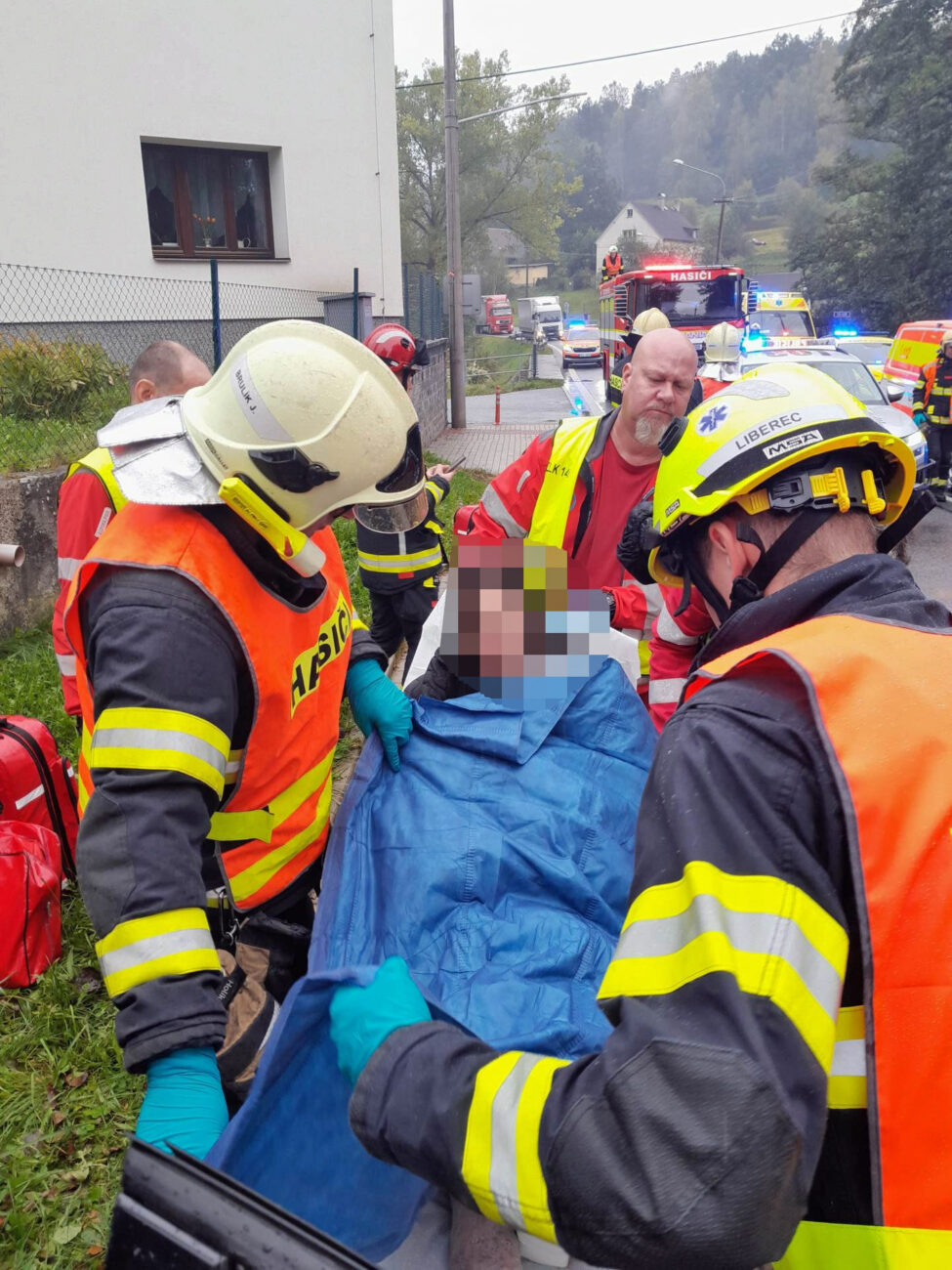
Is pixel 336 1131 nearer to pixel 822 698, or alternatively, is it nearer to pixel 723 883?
pixel 723 883

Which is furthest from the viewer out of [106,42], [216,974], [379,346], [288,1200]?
[106,42]

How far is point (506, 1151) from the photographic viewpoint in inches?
36.2

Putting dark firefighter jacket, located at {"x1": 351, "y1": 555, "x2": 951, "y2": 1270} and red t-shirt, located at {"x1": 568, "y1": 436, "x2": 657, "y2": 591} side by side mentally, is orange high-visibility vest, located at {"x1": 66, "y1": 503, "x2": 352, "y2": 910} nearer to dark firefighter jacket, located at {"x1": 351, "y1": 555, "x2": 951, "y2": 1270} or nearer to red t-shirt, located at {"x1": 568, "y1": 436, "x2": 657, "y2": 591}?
dark firefighter jacket, located at {"x1": 351, "y1": 555, "x2": 951, "y2": 1270}

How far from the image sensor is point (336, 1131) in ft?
4.42

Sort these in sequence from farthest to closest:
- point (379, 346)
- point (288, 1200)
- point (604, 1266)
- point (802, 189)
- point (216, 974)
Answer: point (802, 189)
point (379, 346)
point (216, 974)
point (288, 1200)
point (604, 1266)

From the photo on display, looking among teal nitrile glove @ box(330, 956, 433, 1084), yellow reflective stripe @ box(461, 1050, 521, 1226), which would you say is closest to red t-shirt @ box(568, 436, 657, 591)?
teal nitrile glove @ box(330, 956, 433, 1084)

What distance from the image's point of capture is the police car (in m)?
9.58

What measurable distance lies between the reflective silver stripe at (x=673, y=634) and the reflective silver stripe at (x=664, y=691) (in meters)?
0.12

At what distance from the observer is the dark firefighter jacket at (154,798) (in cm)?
131

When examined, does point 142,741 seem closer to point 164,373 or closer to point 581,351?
point 164,373

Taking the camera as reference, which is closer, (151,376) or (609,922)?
(609,922)

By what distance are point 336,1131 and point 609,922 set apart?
0.66 meters

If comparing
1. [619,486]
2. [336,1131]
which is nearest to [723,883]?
[336,1131]

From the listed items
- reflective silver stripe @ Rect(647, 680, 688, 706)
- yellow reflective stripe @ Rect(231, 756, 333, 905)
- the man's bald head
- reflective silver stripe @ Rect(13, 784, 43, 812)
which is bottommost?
reflective silver stripe @ Rect(13, 784, 43, 812)
